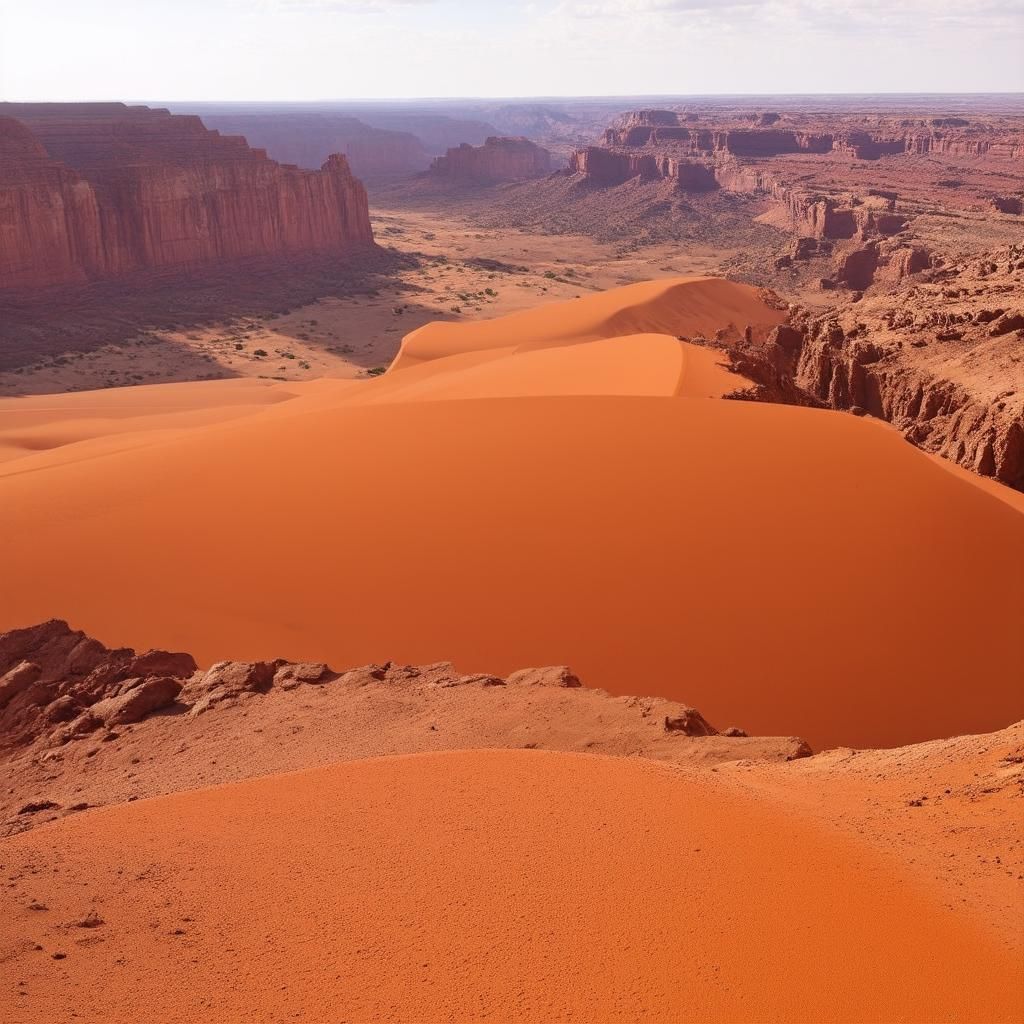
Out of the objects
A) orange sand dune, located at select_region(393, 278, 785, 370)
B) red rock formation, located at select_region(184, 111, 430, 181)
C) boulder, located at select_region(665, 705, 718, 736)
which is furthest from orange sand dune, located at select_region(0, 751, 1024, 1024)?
red rock formation, located at select_region(184, 111, 430, 181)

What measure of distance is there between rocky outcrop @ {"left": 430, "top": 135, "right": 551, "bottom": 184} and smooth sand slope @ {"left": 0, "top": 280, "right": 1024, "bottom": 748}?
111 meters

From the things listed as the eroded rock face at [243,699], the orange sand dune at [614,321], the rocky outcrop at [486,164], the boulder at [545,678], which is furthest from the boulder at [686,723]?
the rocky outcrop at [486,164]

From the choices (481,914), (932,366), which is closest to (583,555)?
(481,914)

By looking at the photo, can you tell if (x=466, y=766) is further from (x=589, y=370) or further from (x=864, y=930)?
(x=589, y=370)

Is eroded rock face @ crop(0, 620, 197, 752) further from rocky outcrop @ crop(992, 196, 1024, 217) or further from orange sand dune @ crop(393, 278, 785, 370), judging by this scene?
rocky outcrop @ crop(992, 196, 1024, 217)

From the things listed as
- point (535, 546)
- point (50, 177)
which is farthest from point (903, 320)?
point (50, 177)

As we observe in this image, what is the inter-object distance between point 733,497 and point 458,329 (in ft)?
82.9

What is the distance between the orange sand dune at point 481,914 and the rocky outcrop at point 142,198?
47.8m

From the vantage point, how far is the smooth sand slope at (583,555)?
858 cm

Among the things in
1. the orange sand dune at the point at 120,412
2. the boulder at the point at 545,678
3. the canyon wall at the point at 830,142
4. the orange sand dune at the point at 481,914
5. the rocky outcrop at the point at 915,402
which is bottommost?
the orange sand dune at the point at 120,412

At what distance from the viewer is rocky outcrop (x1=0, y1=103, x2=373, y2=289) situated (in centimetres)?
4725

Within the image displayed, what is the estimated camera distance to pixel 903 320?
2469cm

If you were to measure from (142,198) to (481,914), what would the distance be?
55.8 meters

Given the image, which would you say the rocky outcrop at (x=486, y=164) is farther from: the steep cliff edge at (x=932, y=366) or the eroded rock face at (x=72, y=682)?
the eroded rock face at (x=72, y=682)
